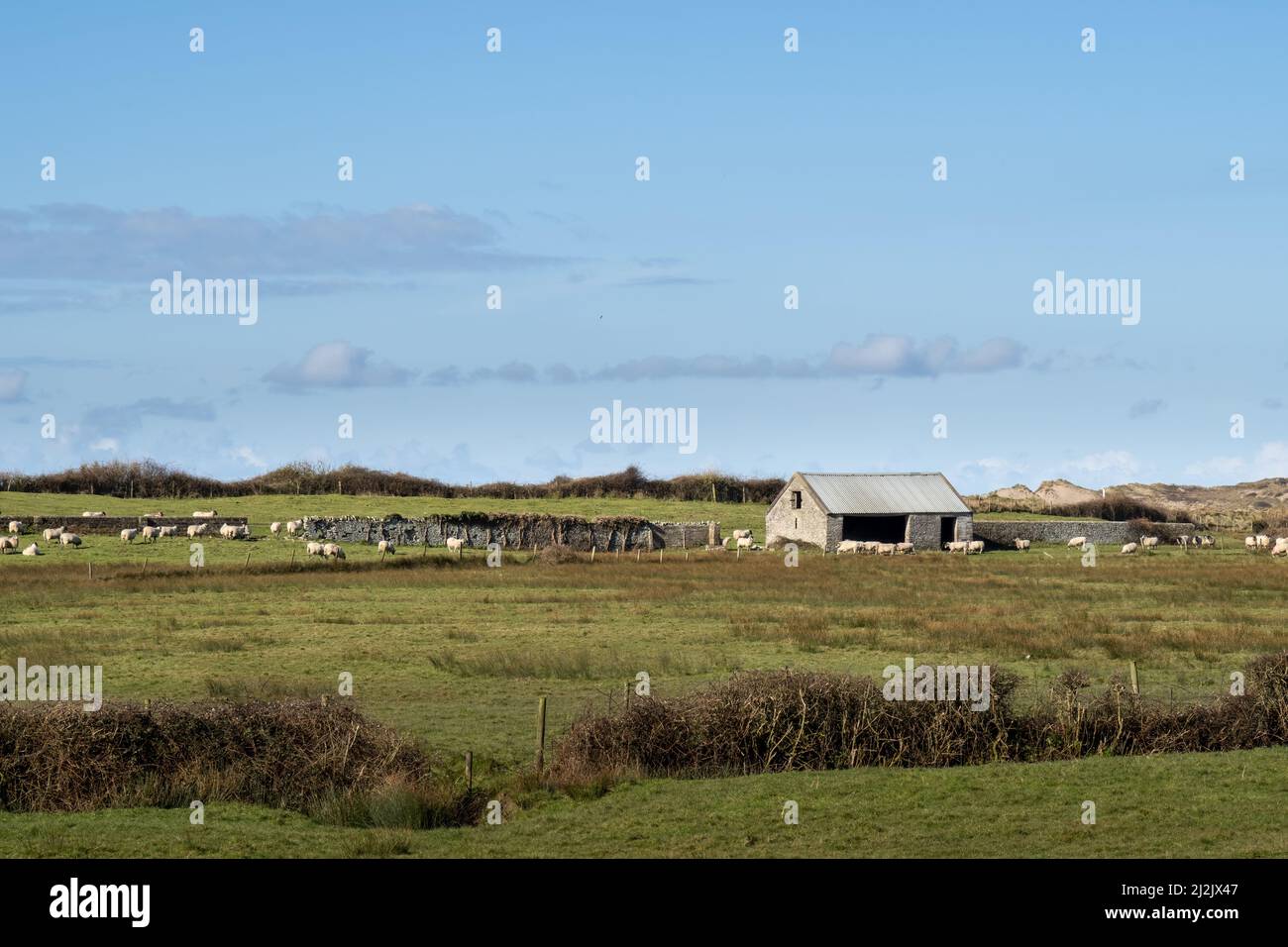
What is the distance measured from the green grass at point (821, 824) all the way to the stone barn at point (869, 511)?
197ft

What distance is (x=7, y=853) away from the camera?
16.1 meters

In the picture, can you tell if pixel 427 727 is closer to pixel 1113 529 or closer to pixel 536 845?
pixel 536 845

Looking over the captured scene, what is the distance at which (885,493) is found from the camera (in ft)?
277

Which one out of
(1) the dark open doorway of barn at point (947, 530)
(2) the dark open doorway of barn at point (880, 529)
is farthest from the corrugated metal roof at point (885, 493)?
(2) the dark open doorway of barn at point (880, 529)

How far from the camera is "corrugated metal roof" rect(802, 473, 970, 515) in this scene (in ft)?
270

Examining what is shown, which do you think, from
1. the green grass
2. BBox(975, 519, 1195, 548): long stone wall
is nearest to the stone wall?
BBox(975, 519, 1195, 548): long stone wall

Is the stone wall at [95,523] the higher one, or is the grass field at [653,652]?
the stone wall at [95,523]

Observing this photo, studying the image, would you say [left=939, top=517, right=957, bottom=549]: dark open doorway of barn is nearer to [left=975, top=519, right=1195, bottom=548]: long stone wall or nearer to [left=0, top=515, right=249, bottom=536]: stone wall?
[left=975, top=519, right=1195, bottom=548]: long stone wall

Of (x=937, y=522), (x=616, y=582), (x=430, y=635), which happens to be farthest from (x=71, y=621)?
(x=937, y=522)

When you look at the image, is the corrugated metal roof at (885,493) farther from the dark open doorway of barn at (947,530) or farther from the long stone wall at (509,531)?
the long stone wall at (509,531)

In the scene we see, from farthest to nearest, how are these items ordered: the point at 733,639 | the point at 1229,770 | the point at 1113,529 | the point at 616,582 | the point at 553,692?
the point at 1113,529 → the point at 616,582 → the point at 733,639 → the point at 553,692 → the point at 1229,770

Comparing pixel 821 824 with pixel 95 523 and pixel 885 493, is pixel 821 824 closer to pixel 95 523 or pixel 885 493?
pixel 95 523

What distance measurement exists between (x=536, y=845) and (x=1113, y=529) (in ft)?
273

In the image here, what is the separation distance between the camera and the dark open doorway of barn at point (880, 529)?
8388cm
